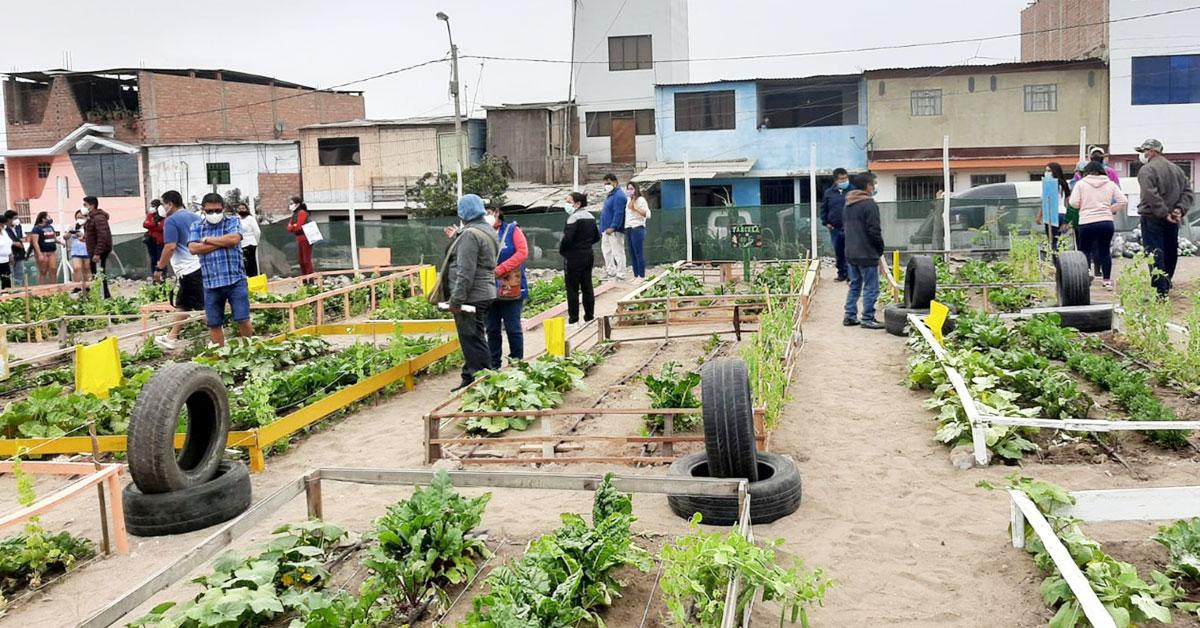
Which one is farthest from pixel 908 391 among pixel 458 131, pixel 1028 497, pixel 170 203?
pixel 458 131

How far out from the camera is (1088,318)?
35.3ft

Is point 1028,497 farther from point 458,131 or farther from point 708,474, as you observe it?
point 458,131

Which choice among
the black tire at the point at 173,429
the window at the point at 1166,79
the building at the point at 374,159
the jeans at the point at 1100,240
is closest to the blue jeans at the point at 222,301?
the black tire at the point at 173,429

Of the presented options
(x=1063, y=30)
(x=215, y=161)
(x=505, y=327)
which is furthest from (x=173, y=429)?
(x=1063, y=30)

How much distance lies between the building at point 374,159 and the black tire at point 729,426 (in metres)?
36.1

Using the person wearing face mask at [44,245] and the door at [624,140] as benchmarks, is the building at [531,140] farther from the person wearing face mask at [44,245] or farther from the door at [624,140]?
the person wearing face mask at [44,245]

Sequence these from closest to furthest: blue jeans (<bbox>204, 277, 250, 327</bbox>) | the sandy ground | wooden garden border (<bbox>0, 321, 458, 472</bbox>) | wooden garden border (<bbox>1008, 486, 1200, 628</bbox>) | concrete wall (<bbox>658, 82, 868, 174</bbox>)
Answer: the sandy ground → wooden garden border (<bbox>1008, 486, 1200, 628</bbox>) → wooden garden border (<bbox>0, 321, 458, 472</bbox>) → blue jeans (<bbox>204, 277, 250, 327</bbox>) → concrete wall (<bbox>658, 82, 868, 174</bbox>)

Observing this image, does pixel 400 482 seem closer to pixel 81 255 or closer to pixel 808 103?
pixel 81 255

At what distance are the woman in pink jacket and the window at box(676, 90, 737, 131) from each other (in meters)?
23.6

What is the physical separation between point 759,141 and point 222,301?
27.9m

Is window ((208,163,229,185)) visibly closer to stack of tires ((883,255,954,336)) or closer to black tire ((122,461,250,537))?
stack of tires ((883,255,954,336))

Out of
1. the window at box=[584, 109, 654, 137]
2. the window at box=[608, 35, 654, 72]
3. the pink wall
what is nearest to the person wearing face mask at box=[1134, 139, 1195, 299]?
the window at box=[584, 109, 654, 137]

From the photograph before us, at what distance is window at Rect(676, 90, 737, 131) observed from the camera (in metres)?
36.8

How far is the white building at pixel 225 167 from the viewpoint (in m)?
42.1
